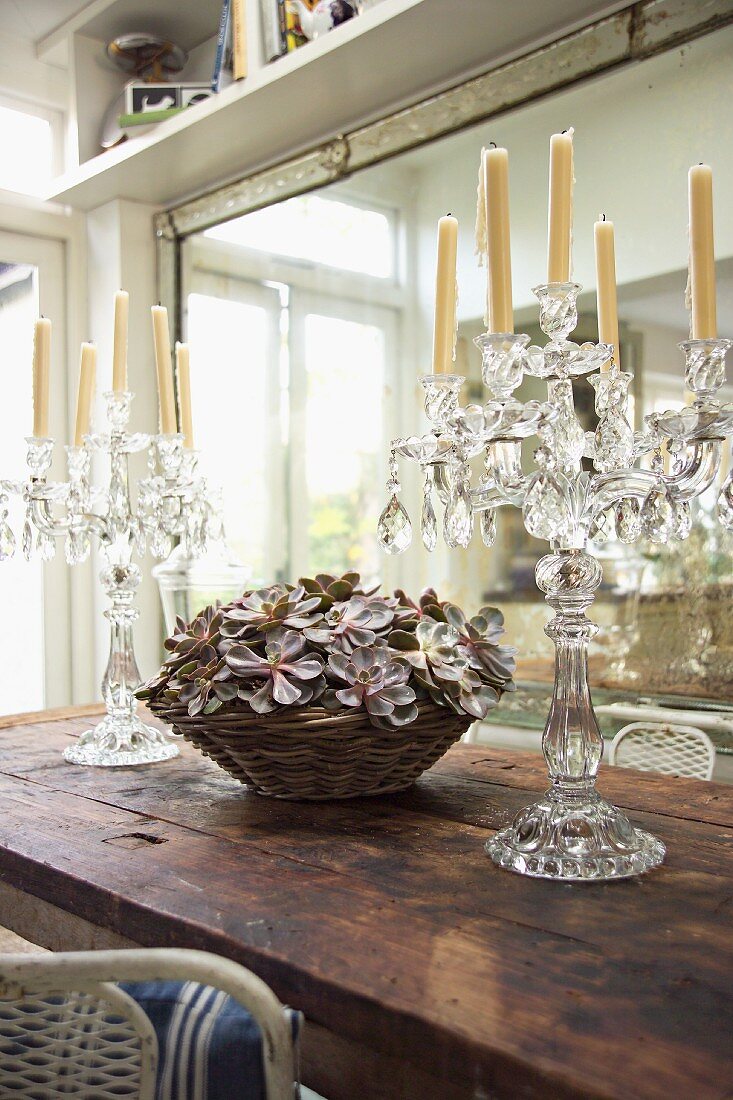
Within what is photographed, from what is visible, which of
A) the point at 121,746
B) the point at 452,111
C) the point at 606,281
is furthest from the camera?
the point at 452,111

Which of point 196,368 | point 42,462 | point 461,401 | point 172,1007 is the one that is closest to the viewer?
point 172,1007

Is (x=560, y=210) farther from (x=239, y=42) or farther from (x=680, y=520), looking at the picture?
(x=239, y=42)

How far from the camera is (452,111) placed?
7.29 ft

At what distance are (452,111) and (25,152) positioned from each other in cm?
154

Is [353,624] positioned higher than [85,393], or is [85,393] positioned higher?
[85,393]

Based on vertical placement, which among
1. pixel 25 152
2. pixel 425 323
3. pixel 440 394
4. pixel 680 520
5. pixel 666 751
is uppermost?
pixel 25 152

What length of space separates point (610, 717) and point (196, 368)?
1636 millimetres

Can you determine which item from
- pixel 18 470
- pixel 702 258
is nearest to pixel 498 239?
pixel 702 258

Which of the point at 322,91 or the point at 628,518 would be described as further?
the point at 322,91

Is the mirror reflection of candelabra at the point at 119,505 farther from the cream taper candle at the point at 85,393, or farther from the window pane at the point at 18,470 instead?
the window pane at the point at 18,470

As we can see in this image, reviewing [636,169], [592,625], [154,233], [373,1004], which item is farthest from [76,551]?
[154,233]

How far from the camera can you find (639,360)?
6.27 feet

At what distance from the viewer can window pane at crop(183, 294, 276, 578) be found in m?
2.82

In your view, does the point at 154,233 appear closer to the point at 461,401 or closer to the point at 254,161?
the point at 254,161
